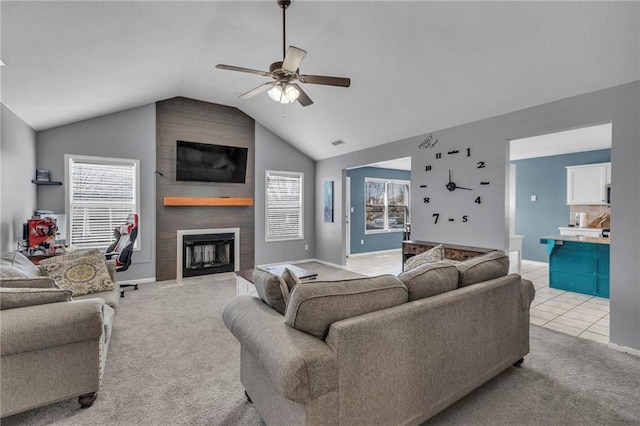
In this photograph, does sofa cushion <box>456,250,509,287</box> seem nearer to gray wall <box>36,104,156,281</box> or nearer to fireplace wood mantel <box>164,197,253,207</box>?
fireplace wood mantel <box>164,197,253,207</box>

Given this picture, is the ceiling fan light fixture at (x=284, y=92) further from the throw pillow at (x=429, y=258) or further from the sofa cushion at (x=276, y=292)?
the throw pillow at (x=429, y=258)

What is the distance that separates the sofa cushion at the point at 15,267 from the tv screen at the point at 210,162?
9.93 ft

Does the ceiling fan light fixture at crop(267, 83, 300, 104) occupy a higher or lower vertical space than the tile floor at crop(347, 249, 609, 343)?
higher

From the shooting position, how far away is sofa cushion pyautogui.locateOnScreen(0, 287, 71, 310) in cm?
179

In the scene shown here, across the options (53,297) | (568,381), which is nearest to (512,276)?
(568,381)

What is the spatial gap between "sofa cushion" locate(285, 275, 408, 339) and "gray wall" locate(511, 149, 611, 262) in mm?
7029

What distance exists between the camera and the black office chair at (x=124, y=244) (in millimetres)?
4535

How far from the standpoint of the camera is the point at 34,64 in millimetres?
2756

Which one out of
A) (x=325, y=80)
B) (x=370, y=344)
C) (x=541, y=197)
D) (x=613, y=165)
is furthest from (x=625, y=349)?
(x=541, y=197)

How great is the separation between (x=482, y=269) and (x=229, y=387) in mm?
2030

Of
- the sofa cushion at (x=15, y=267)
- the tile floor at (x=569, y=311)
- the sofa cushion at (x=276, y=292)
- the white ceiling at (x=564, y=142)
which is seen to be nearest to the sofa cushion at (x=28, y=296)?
the sofa cushion at (x=15, y=267)

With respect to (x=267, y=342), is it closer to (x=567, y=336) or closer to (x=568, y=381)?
(x=568, y=381)

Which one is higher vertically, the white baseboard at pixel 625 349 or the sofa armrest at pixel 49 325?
the sofa armrest at pixel 49 325

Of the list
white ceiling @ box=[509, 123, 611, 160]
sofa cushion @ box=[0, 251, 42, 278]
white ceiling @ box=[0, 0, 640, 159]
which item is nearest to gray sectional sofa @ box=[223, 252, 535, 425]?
sofa cushion @ box=[0, 251, 42, 278]
